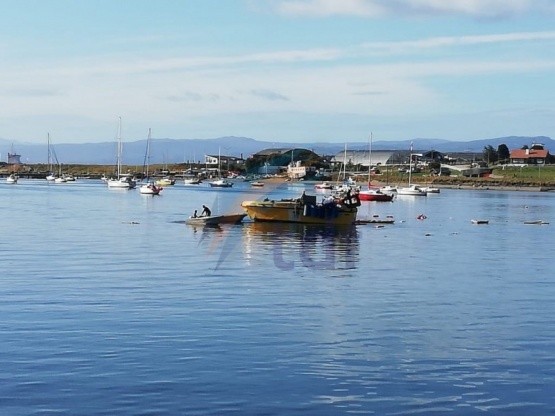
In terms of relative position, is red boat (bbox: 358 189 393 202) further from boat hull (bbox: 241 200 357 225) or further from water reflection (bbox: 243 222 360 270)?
water reflection (bbox: 243 222 360 270)

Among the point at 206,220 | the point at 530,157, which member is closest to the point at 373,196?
the point at 206,220

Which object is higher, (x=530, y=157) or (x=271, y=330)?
(x=530, y=157)

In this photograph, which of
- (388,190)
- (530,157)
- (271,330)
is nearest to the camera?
(271,330)

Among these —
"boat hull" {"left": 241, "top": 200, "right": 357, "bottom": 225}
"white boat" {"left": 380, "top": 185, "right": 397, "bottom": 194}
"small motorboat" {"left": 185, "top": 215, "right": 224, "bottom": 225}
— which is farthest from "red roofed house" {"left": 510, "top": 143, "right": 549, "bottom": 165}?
"small motorboat" {"left": 185, "top": 215, "right": 224, "bottom": 225}

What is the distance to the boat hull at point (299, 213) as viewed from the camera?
49500mm

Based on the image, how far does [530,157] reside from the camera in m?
165

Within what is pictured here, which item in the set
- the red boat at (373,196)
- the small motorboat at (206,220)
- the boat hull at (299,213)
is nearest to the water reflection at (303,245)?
the boat hull at (299,213)

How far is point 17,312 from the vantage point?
19.3 meters

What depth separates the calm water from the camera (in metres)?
13.3

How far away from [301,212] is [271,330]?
31736 mm

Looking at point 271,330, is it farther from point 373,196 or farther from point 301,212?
point 373,196

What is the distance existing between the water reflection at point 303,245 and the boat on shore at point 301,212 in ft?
1.37

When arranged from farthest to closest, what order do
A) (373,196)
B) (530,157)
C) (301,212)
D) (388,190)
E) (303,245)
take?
(530,157), (388,190), (373,196), (301,212), (303,245)

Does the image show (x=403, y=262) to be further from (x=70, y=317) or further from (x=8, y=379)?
(x=8, y=379)
